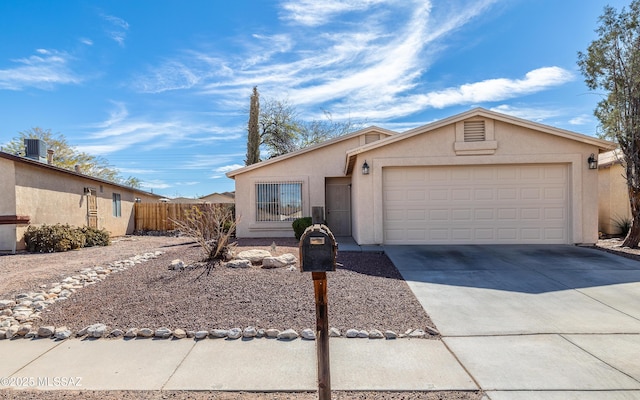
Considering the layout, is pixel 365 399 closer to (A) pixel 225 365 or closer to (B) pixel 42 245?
(A) pixel 225 365

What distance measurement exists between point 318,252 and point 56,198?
1500 cm

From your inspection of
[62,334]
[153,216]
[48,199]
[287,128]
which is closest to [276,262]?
[62,334]

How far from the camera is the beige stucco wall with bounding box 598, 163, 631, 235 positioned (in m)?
12.7

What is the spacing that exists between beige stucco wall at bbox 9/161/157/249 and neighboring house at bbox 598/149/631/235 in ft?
67.5

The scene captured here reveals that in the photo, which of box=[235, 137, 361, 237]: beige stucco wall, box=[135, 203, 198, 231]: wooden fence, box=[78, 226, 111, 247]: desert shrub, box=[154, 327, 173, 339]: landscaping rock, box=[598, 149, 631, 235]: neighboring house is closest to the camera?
box=[154, 327, 173, 339]: landscaping rock

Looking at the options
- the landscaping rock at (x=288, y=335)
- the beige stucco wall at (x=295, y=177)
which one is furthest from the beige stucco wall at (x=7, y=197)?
the landscaping rock at (x=288, y=335)

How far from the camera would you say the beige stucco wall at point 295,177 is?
14023 millimetres

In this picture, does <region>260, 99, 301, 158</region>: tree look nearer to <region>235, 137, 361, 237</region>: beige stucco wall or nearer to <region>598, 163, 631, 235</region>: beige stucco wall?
<region>235, 137, 361, 237</region>: beige stucco wall

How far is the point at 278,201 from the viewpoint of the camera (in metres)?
14.1

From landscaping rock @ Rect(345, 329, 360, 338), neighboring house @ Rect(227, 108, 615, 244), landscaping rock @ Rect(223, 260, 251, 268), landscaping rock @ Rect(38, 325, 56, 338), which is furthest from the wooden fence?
landscaping rock @ Rect(345, 329, 360, 338)

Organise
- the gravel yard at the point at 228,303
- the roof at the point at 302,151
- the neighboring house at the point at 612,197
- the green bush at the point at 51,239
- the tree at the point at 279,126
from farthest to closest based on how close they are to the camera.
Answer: the tree at the point at 279,126 < the roof at the point at 302,151 < the neighboring house at the point at 612,197 < the green bush at the point at 51,239 < the gravel yard at the point at 228,303

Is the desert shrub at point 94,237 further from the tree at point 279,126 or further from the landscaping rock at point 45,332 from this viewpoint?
the tree at point 279,126

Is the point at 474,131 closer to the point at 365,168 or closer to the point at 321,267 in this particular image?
the point at 365,168

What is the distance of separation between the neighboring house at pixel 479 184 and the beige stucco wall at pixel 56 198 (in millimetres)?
8143
